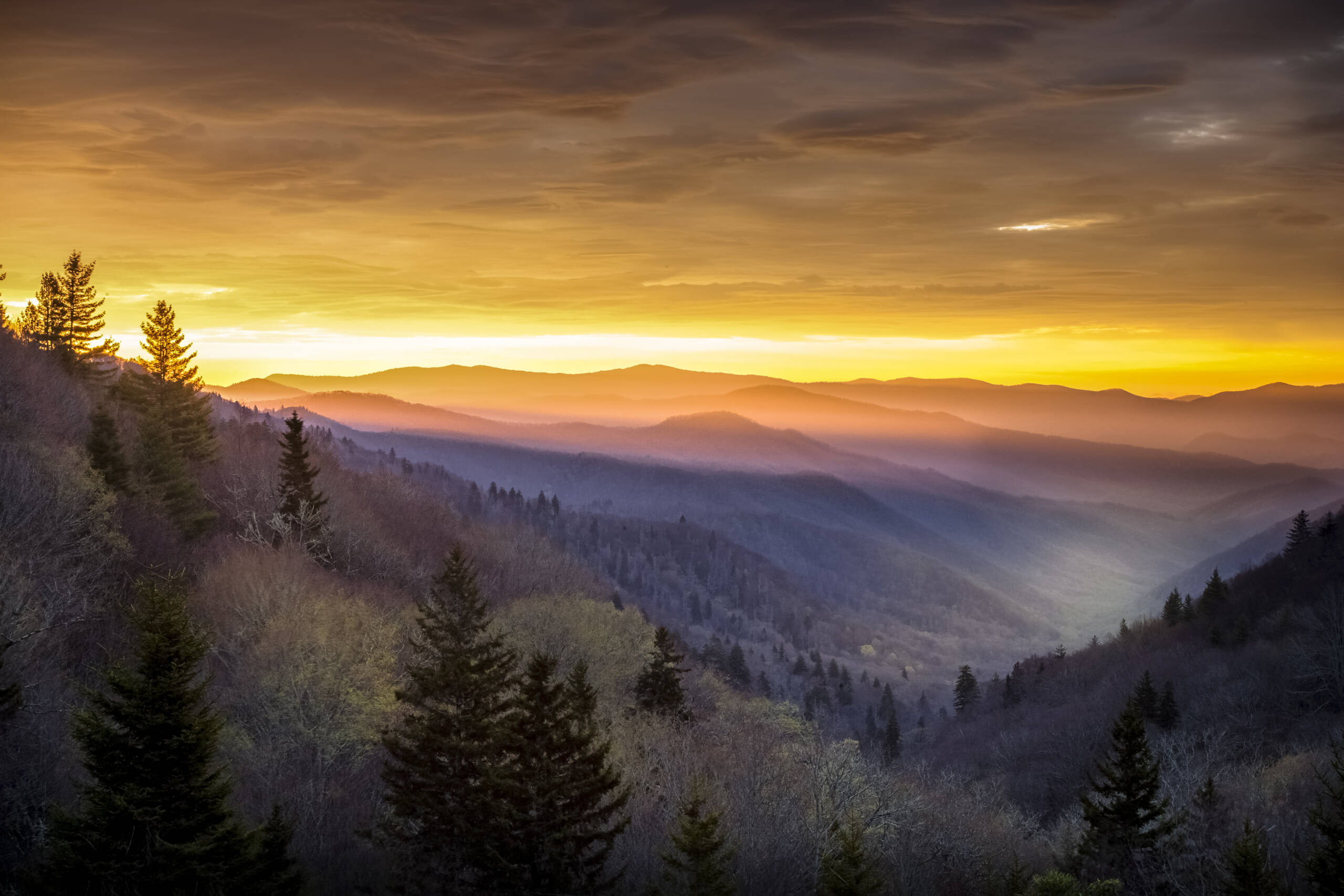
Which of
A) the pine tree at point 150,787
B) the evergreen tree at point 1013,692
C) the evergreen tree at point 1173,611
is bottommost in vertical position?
the evergreen tree at point 1013,692

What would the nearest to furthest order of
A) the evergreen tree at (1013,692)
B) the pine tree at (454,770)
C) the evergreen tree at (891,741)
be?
the pine tree at (454,770) < the evergreen tree at (891,741) < the evergreen tree at (1013,692)

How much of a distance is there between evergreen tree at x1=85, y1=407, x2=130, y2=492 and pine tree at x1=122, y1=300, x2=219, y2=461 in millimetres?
13240

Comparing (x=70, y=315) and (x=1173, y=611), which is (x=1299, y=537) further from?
(x=70, y=315)

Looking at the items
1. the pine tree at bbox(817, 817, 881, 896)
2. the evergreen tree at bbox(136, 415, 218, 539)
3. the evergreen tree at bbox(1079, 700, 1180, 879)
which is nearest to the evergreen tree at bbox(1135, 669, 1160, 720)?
the evergreen tree at bbox(1079, 700, 1180, 879)

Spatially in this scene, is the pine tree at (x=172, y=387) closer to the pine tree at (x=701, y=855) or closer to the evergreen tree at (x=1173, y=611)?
the pine tree at (x=701, y=855)

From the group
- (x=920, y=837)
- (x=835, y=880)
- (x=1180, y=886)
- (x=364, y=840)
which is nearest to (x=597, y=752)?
(x=835, y=880)

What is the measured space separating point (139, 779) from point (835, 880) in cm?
1463

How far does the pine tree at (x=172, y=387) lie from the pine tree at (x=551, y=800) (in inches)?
1789

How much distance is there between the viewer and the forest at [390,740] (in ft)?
60.3

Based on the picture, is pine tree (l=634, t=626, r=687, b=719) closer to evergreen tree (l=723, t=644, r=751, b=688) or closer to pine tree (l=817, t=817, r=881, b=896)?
pine tree (l=817, t=817, r=881, b=896)

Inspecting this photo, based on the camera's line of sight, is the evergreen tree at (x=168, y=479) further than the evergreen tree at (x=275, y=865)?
Yes

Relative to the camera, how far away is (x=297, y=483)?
60.8 metres

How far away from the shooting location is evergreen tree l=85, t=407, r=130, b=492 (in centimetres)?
4641

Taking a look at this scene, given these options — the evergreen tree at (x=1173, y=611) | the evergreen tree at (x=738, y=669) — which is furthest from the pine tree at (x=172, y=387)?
the evergreen tree at (x=1173, y=611)
